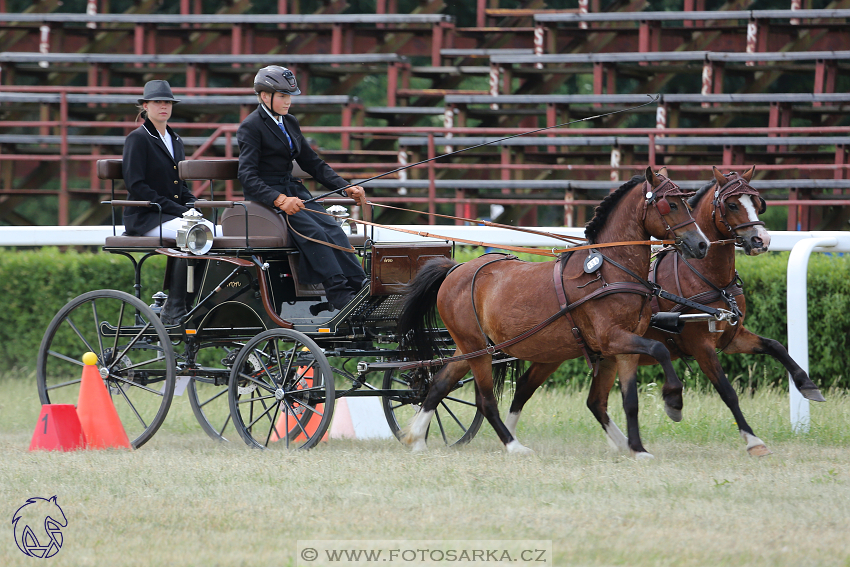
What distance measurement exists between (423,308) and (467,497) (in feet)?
6.55

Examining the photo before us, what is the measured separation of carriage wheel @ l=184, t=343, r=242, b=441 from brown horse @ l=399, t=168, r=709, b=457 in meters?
1.24

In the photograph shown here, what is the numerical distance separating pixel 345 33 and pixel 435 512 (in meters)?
13.6

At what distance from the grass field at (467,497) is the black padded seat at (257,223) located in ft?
4.36

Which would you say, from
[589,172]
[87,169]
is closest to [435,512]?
[589,172]

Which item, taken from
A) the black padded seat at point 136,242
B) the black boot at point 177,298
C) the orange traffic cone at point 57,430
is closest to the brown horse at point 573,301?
the black boot at point 177,298

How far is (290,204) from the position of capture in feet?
21.3

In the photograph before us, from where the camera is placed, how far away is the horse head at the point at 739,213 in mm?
5910

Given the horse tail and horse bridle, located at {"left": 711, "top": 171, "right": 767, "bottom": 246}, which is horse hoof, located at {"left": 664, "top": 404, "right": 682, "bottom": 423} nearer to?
horse bridle, located at {"left": 711, "top": 171, "right": 767, "bottom": 246}

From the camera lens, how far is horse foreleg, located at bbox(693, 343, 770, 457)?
5887 millimetres

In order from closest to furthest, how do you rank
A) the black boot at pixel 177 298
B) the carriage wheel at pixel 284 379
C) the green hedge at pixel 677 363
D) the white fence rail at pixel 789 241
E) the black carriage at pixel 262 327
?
1. the carriage wheel at pixel 284 379
2. the black carriage at pixel 262 327
3. the white fence rail at pixel 789 241
4. the black boot at pixel 177 298
5. the green hedge at pixel 677 363

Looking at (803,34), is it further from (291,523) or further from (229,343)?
(291,523)

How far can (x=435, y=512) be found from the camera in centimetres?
449

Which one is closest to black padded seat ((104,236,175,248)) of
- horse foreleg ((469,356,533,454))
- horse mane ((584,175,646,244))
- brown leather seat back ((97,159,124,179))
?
brown leather seat back ((97,159,124,179))

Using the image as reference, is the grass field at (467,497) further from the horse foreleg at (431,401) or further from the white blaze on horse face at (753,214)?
the white blaze on horse face at (753,214)
